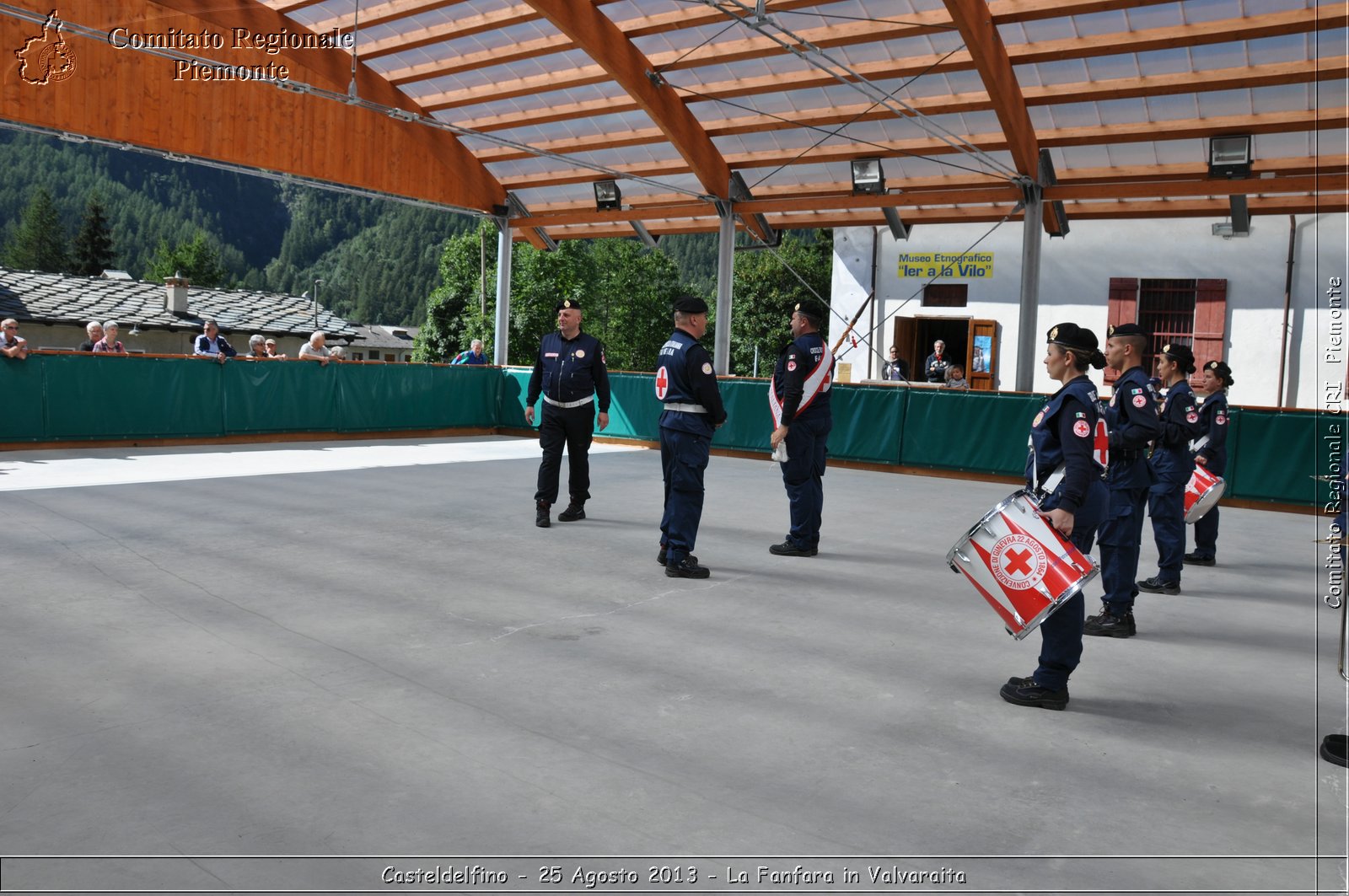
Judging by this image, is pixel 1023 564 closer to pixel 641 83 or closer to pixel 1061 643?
pixel 1061 643

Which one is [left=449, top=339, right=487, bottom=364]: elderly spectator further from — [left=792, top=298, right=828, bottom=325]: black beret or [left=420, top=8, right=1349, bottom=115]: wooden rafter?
[left=792, top=298, right=828, bottom=325]: black beret

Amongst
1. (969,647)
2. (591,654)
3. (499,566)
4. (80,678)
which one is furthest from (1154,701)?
(80,678)

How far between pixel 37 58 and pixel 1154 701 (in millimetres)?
16853

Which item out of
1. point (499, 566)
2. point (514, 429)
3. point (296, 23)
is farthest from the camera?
point (514, 429)

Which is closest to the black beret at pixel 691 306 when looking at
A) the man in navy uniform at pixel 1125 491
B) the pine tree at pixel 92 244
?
the man in navy uniform at pixel 1125 491

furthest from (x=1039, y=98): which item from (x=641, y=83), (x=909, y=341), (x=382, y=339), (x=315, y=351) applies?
(x=382, y=339)

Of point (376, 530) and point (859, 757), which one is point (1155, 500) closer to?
point (859, 757)

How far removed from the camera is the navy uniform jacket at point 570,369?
8461mm

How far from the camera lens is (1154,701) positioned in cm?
444

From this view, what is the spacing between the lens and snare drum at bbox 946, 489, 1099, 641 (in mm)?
3996

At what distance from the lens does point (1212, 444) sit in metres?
7.90

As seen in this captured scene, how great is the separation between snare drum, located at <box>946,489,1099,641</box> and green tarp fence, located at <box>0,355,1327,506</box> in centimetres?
794

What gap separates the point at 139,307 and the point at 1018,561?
4872cm

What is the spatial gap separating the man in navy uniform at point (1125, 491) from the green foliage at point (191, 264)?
9127cm
